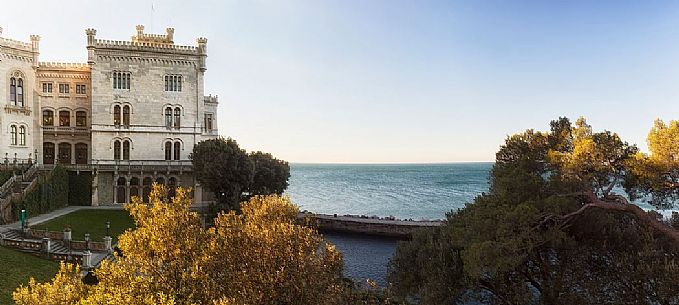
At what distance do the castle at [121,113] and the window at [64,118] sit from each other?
0.33 feet

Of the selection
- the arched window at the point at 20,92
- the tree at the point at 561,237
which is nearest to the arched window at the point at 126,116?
the arched window at the point at 20,92

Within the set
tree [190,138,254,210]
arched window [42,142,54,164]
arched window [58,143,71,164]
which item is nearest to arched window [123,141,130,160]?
arched window [58,143,71,164]

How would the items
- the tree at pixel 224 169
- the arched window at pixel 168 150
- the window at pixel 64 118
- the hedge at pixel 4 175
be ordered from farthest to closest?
1. the arched window at pixel 168 150
2. the window at pixel 64 118
3. the tree at pixel 224 169
4. the hedge at pixel 4 175

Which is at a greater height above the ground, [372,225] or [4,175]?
[4,175]

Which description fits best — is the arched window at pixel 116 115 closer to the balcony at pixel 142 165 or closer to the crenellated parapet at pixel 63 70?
the balcony at pixel 142 165

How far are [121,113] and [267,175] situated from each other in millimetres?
18892

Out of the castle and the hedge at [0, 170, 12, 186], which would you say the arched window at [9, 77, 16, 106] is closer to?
the castle

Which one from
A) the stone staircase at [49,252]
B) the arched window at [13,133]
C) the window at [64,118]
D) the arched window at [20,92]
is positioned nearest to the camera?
the stone staircase at [49,252]

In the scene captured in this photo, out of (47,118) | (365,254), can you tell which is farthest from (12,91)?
(365,254)

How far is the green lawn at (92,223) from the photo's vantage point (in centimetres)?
3759

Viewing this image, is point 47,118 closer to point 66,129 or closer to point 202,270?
point 66,129

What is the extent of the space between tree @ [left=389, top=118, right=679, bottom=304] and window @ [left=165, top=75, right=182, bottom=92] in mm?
42393

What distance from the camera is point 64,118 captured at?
52938 mm

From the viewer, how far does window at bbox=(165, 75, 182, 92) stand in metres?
54.2
